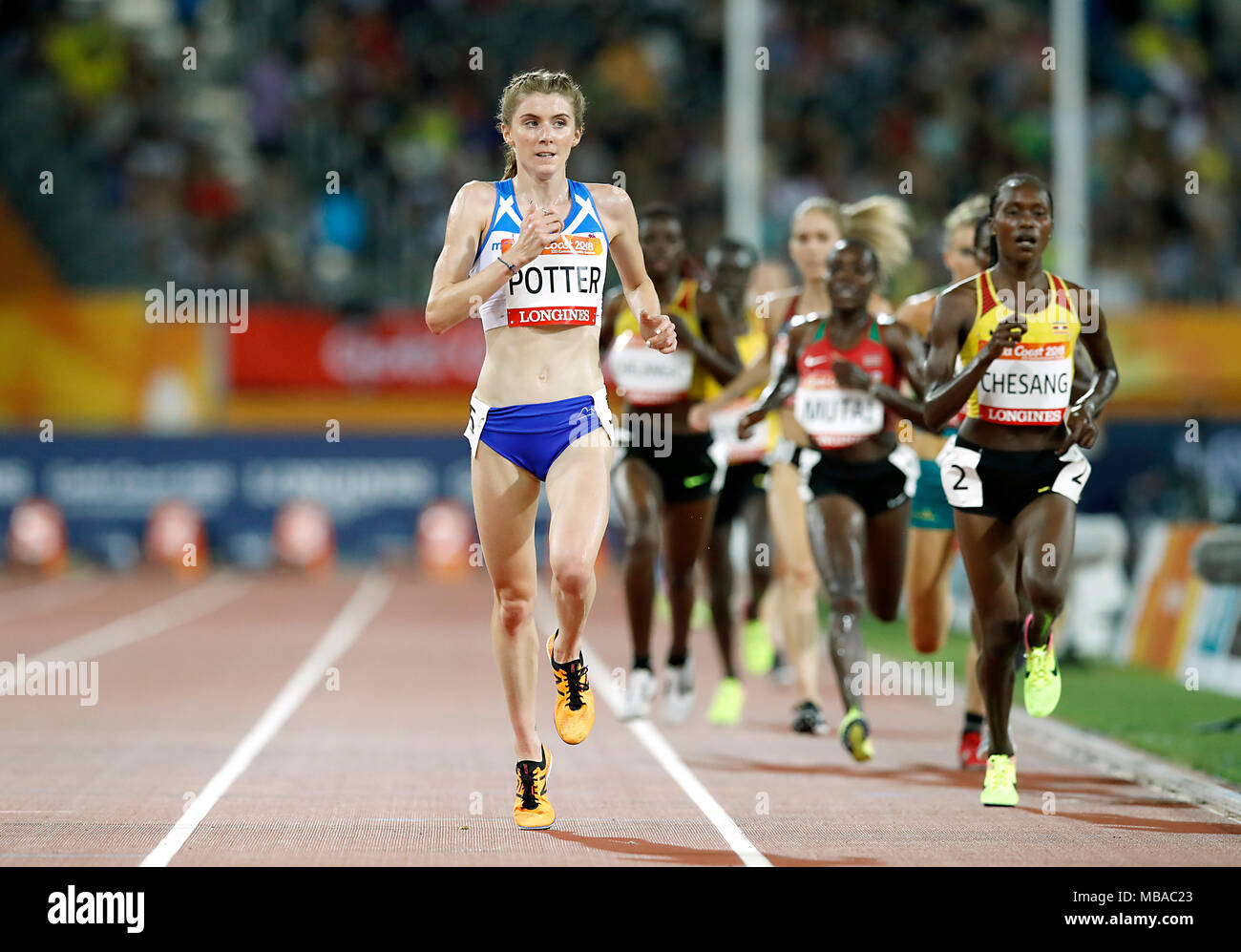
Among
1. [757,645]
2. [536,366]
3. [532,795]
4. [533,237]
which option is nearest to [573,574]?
[536,366]

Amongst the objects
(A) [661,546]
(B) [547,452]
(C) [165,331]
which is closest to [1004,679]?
(B) [547,452]

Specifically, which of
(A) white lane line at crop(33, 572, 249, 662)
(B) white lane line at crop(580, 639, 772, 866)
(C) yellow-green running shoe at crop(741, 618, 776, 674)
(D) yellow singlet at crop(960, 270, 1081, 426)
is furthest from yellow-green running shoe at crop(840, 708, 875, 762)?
(A) white lane line at crop(33, 572, 249, 662)

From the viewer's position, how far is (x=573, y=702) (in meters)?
7.53

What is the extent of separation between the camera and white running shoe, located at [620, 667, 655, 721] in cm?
1135

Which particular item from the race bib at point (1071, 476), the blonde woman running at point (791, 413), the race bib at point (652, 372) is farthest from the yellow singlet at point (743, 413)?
the race bib at point (1071, 476)

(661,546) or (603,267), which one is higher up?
(603,267)

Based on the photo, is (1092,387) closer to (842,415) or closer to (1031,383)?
(1031,383)

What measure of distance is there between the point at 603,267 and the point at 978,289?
1.83 m

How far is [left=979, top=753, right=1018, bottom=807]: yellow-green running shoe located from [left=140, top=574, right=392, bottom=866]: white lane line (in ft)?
11.2

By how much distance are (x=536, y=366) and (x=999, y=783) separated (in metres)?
2.85

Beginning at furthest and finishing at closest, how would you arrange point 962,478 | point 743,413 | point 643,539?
1. point 743,413
2. point 643,539
3. point 962,478

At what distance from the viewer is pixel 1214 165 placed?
95.4 feet

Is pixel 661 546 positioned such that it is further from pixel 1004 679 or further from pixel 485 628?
pixel 485 628

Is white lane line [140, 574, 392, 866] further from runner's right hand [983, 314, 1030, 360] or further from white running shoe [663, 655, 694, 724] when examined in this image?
runner's right hand [983, 314, 1030, 360]
